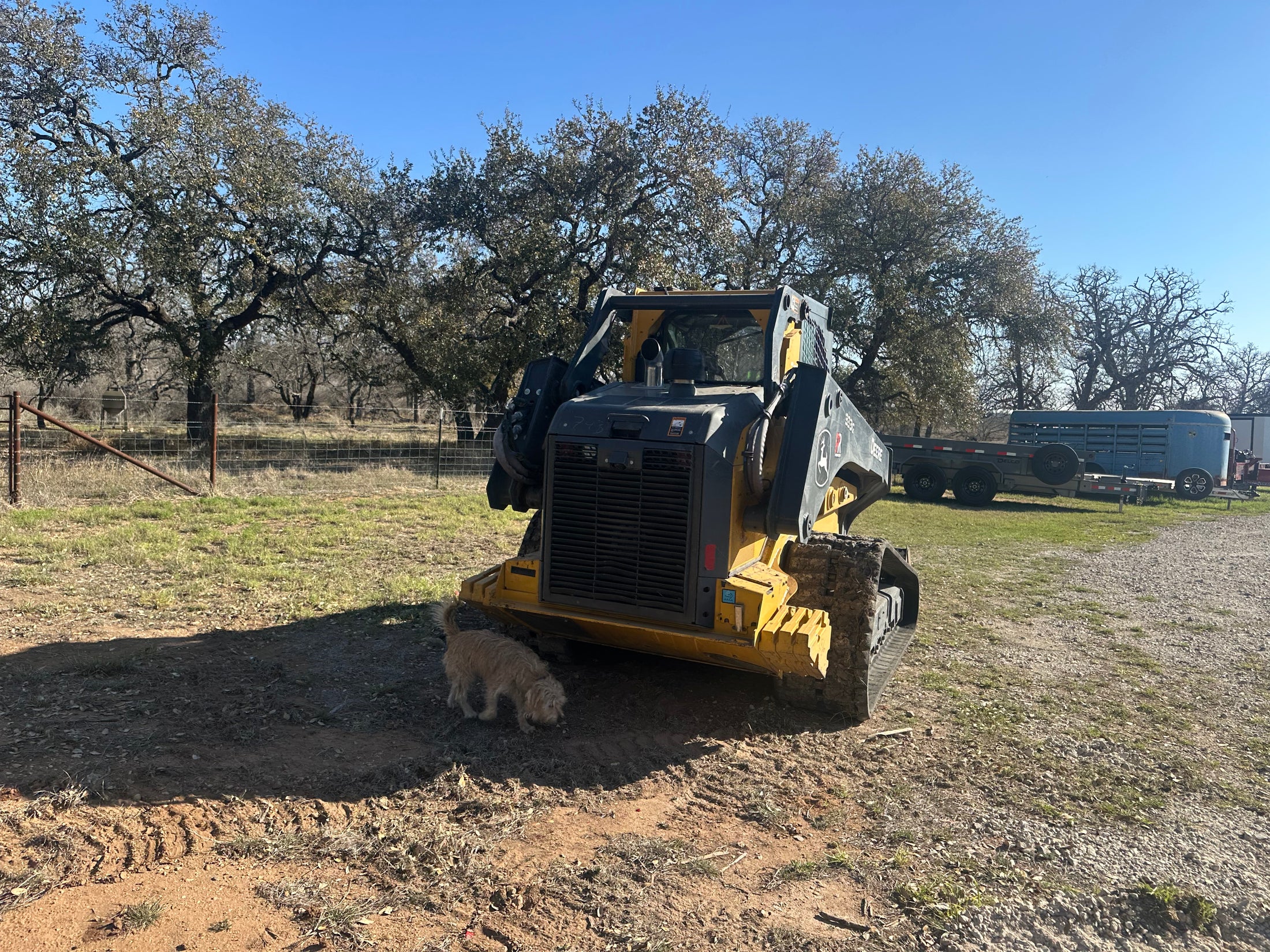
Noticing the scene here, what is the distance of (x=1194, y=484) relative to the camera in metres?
22.0

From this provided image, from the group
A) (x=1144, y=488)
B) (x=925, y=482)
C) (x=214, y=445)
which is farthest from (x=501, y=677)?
(x=1144, y=488)

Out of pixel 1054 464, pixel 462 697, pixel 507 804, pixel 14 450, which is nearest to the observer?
pixel 507 804

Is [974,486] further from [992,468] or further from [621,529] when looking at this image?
[621,529]

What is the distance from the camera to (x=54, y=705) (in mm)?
4523

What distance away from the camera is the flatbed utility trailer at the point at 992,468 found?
62.4 ft

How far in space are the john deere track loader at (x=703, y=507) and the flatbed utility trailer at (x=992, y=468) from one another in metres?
14.4

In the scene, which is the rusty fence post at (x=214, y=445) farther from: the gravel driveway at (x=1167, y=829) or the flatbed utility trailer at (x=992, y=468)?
the flatbed utility trailer at (x=992, y=468)

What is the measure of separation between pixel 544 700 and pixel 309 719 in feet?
4.59

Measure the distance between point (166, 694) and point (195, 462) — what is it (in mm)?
11293

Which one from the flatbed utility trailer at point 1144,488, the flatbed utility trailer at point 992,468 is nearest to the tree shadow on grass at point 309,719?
the flatbed utility trailer at point 992,468

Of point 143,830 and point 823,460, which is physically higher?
point 823,460

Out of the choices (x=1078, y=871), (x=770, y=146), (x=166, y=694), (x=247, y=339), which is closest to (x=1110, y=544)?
(x=1078, y=871)

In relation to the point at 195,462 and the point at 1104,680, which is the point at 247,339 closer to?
the point at 195,462

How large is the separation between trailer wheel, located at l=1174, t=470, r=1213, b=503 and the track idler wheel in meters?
21.4
